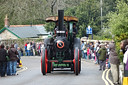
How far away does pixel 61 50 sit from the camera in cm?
1950

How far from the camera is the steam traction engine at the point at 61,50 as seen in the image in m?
19.3

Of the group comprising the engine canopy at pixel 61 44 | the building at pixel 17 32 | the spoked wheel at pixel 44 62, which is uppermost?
the building at pixel 17 32

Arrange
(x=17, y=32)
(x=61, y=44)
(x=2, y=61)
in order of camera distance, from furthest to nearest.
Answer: (x=17, y=32)
(x=2, y=61)
(x=61, y=44)

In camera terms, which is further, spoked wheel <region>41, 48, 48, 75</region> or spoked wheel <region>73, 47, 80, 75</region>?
spoked wheel <region>41, 48, 48, 75</region>

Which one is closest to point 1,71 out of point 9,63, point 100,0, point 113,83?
point 9,63

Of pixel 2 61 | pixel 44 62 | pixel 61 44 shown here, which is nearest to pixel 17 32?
pixel 2 61

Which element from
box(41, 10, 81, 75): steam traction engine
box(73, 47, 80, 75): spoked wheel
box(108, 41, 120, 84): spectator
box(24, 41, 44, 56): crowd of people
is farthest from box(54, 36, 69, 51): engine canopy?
box(24, 41, 44, 56): crowd of people

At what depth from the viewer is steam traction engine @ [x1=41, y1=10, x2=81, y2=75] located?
63.4ft

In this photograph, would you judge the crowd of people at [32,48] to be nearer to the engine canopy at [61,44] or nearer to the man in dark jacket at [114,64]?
the engine canopy at [61,44]

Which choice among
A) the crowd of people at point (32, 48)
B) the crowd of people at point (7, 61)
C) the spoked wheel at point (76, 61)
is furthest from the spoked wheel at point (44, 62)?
the crowd of people at point (32, 48)

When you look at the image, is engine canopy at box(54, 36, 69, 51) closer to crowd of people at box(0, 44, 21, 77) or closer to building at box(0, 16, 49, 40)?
crowd of people at box(0, 44, 21, 77)

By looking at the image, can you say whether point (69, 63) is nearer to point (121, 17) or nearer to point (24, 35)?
point (121, 17)

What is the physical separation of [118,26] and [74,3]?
26071mm

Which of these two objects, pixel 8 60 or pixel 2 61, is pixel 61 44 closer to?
pixel 2 61
